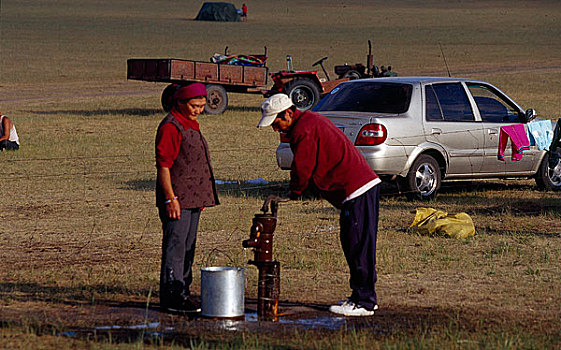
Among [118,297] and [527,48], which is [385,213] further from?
[527,48]

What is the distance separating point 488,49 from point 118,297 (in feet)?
160

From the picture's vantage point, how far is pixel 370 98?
11.9 m

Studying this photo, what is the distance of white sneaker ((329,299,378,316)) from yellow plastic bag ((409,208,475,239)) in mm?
3107

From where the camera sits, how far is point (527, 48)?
54.6m

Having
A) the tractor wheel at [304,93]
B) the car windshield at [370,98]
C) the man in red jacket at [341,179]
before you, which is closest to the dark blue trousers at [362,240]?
the man in red jacket at [341,179]

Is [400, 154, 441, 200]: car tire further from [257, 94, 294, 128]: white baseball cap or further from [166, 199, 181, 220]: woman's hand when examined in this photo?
[166, 199, 181, 220]: woman's hand

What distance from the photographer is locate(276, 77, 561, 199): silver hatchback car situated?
11.4m

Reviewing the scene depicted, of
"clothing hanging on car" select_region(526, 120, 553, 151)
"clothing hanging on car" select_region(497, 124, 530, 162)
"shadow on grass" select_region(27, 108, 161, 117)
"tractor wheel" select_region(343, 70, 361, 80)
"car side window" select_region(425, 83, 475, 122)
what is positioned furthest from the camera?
"tractor wheel" select_region(343, 70, 361, 80)

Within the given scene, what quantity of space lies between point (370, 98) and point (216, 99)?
1260 centimetres

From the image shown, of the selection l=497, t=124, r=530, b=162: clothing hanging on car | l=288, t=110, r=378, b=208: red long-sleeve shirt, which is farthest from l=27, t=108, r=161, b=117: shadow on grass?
l=288, t=110, r=378, b=208: red long-sleeve shirt

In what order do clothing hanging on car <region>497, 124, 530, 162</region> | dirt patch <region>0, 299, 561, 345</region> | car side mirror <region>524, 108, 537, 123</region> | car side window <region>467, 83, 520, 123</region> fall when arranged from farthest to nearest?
1. car side window <region>467, 83, 520, 123</region>
2. clothing hanging on car <region>497, 124, 530, 162</region>
3. car side mirror <region>524, 108, 537, 123</region>
4. dirt patch <region>0, 299, 561, 345</region>

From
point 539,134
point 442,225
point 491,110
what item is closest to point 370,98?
point 491,110

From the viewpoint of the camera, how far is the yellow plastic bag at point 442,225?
9.58 m

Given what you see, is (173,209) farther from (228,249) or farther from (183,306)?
(228,249)
